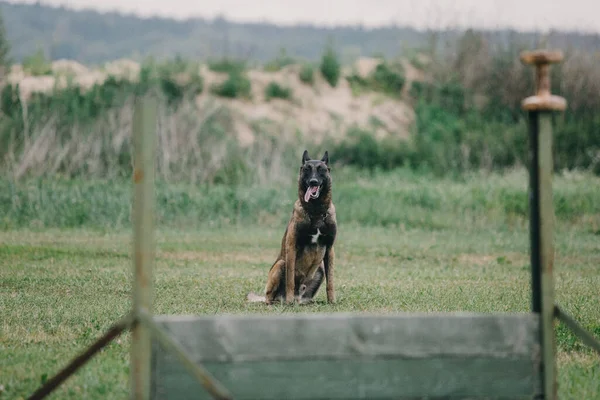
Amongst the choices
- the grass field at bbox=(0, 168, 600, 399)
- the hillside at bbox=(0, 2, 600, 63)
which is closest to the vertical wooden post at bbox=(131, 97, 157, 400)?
the grass field at bbox=(0, 168, 600, 399)

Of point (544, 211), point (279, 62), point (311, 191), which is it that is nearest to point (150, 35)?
point (279, 62)

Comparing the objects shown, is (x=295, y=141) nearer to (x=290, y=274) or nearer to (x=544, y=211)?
(x=290, y=274)

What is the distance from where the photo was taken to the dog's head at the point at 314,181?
8891 mm

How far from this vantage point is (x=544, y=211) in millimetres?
4324

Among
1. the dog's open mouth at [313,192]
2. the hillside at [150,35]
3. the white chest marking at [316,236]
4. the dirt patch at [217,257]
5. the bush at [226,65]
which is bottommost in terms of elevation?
the dirt patch at [217,257]

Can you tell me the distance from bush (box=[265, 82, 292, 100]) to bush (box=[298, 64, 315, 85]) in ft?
4.78

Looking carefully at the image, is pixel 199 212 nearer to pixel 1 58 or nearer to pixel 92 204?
pixel 92 204

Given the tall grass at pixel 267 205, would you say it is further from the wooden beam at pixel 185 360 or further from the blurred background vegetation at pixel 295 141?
the wooden beam at pixel 185 360

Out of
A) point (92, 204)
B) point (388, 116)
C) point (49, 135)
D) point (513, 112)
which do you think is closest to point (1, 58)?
point (49, 135)

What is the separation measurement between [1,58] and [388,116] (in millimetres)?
16623

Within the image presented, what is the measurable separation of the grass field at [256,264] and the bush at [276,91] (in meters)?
14.0

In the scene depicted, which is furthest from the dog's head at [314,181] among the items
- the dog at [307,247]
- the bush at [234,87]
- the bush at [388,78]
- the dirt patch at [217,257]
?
the bush at [388,78]

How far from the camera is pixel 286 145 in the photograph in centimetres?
2808

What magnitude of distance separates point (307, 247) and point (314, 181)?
0.71 metres
